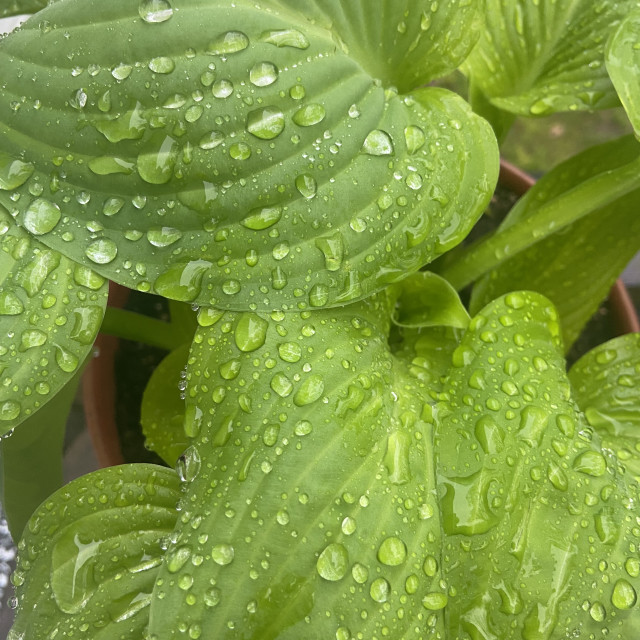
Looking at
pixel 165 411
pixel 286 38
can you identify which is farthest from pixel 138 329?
pixel 286 38

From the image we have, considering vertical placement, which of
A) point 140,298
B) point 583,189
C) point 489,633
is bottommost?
point 140,298

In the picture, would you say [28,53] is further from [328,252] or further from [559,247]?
[559,247]

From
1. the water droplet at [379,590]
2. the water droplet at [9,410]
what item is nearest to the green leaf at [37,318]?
the water droplet at [9,410]

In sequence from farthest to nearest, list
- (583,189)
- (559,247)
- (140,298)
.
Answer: (140,298), (559,247), (583,189)

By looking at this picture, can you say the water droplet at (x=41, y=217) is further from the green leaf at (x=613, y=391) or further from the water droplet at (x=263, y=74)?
the green leaf at (x=613, y=391)

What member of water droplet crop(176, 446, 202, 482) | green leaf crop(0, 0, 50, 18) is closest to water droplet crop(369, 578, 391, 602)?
water droplet crop(176, 446, 202, 482)

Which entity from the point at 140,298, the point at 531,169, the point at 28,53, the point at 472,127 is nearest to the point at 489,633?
the point at 472,127

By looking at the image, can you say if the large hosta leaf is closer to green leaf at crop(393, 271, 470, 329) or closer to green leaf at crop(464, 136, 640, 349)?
green leaf at crop(393, 271, 470, 329)
